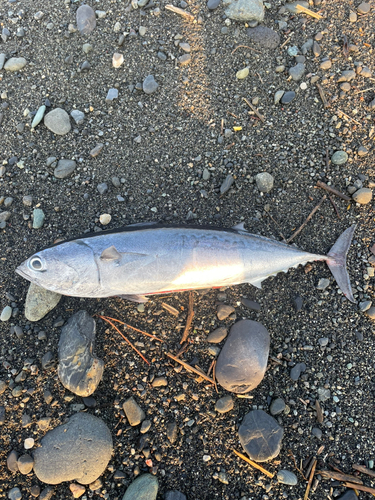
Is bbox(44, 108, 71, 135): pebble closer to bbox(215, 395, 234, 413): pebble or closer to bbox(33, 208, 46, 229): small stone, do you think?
bbox(33, 208, 46, 229): small stone

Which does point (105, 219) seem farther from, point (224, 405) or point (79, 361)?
point (224, 405)

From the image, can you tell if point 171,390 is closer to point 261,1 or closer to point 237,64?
point 237,64

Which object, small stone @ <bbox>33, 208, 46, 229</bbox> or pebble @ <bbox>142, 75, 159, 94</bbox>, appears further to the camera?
pebble @ <bbox>142, 75, 159, 94</bbox>

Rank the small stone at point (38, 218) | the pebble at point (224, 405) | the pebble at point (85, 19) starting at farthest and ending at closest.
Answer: the pebble at point (85, 19), the small stone at point (38, 218), the pebble at point (224, 405)

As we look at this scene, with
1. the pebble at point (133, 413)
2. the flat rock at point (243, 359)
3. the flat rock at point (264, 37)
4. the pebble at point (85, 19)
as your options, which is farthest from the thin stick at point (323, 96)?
the pebble at point (133, 413)

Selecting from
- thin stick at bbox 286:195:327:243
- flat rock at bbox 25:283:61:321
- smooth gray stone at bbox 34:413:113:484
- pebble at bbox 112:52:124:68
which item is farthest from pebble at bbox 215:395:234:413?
pebble at bbox 112:52:124:68

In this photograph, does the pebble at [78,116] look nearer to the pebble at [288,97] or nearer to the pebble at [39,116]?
the pebble at [39,116]
